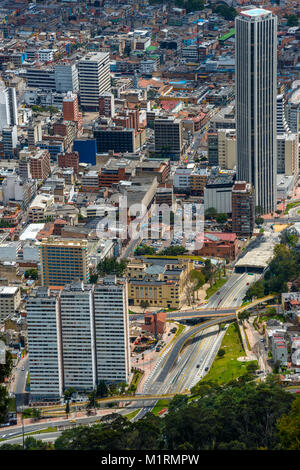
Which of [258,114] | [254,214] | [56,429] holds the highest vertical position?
[258,114]

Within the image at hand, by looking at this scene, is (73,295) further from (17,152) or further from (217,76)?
(217,76)

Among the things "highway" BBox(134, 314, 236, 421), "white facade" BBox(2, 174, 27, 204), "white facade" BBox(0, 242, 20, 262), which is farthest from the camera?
"white facade" BBox(2, 174, 27, 204)

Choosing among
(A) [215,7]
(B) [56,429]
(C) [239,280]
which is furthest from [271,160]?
(A) [215,7]

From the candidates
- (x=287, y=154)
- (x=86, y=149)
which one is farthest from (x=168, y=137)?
(x=287, y=154)

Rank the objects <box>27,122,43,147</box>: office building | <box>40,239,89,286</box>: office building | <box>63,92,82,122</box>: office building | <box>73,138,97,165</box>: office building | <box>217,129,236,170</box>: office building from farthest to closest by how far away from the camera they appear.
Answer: <box>63,92,82,122</box>: office building → <box>27,122,43,147</box>: office building → <box>73,138,97,165</box>: office building → <box>217,129,236,170</box>: office building → <box>40,239,89,286</box>: office building

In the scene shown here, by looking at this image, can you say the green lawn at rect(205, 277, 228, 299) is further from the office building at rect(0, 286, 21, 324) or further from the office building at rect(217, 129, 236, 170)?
the office building at rect(217, 129, 236, 170)

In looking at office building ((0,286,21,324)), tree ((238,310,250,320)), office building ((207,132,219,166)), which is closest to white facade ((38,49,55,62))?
office building ((207,132,219,166))
